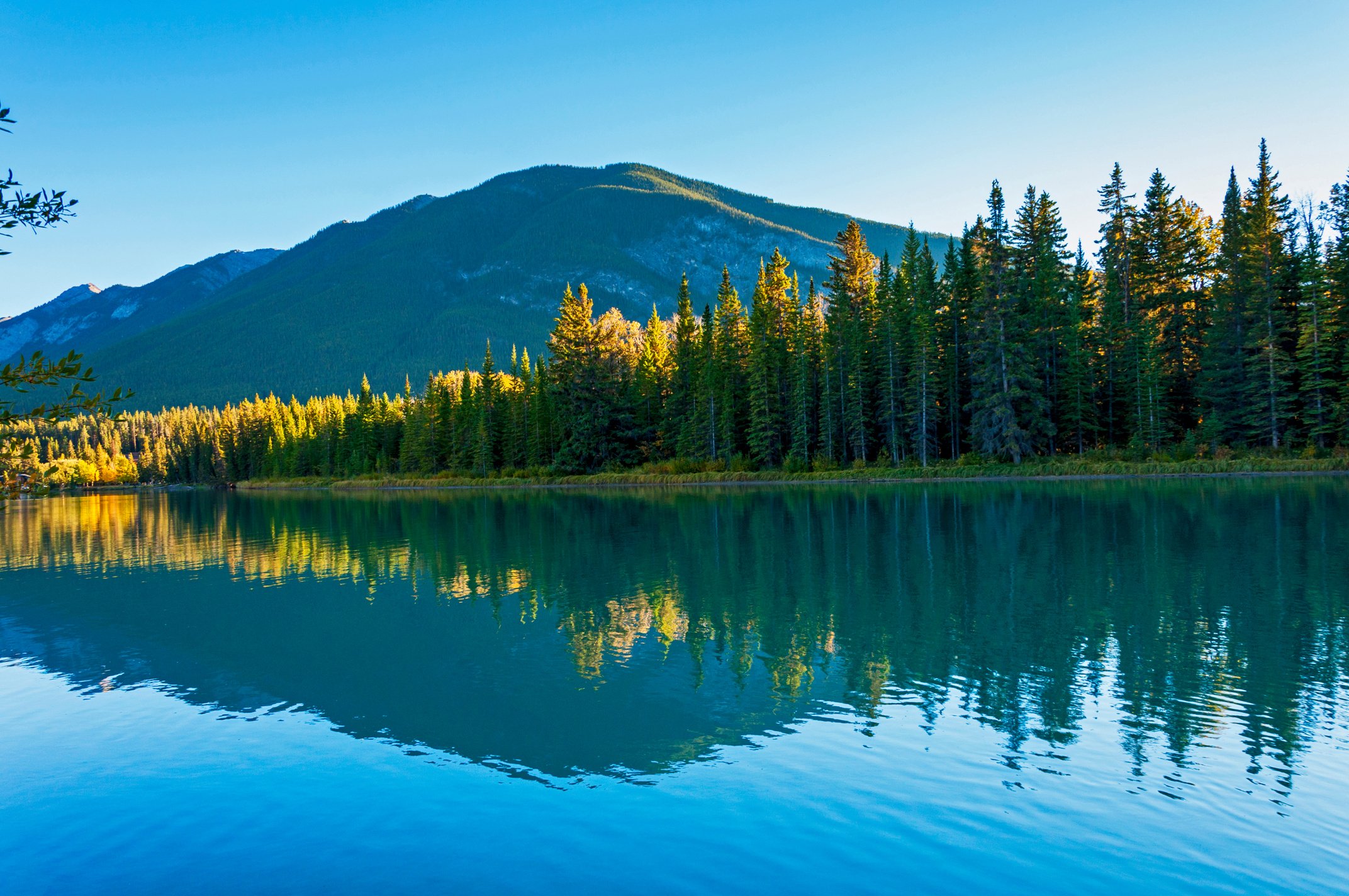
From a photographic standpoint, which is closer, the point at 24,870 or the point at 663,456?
the point at 24,870

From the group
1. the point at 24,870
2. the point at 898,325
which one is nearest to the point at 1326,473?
the point at 898,325

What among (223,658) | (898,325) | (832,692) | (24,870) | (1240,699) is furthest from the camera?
(898,325)

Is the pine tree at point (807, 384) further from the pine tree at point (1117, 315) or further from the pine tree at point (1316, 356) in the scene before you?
the pine tree at point (1316, 356)

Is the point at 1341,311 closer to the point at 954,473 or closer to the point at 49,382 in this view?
the point at 954,473

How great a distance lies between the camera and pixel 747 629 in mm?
16875

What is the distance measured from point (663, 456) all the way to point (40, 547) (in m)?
53.4

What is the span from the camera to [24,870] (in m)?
8.34

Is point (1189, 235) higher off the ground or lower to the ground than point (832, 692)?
higher

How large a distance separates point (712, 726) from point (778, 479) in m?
57.3

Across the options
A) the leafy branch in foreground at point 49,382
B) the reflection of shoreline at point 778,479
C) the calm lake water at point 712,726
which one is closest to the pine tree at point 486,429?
the reflection of shoreline at point 778,479

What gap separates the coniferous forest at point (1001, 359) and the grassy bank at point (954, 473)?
5.24ft

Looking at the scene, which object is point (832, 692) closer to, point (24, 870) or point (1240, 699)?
point (1240, 699)

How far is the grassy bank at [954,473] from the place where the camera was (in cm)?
5000

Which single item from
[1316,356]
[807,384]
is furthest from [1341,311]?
[807,384]
